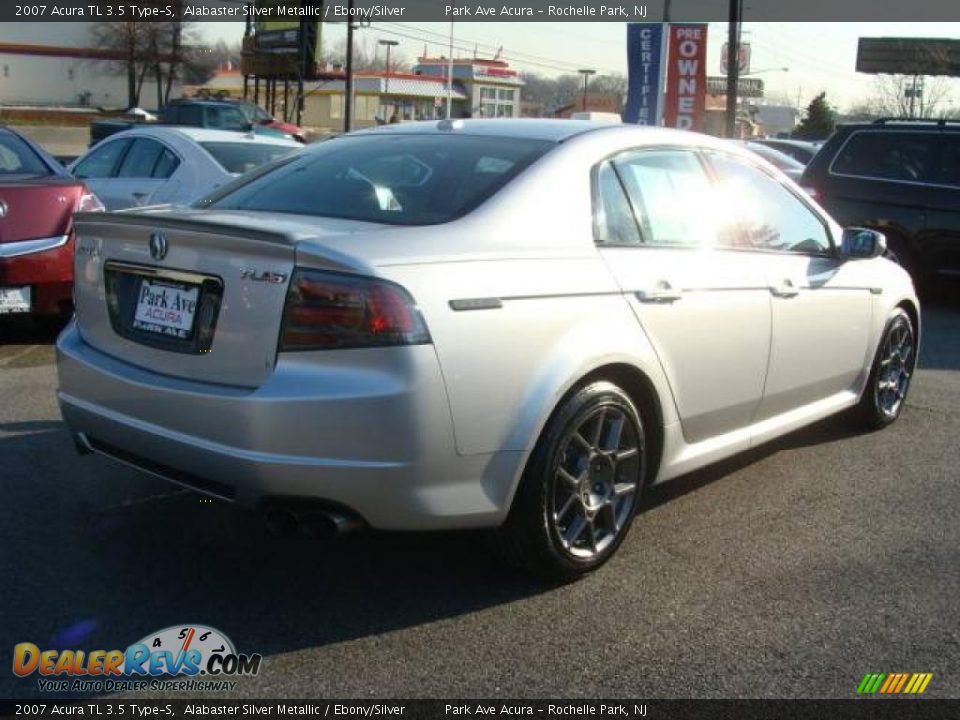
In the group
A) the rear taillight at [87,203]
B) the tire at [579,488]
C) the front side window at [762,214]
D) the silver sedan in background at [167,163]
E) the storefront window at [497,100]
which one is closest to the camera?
the tire at [579,488]

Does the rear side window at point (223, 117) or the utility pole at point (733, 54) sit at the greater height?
the utility pole at point (733, 54)

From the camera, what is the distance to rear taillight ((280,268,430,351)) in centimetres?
314

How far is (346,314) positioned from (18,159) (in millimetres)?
5843

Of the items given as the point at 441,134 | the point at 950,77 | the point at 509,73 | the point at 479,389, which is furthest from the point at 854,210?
the point at 509,73

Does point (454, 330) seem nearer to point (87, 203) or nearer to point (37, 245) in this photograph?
point (37, 245)

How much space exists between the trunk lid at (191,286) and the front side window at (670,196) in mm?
1182

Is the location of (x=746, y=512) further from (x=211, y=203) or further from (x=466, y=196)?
(x=211, y=203)

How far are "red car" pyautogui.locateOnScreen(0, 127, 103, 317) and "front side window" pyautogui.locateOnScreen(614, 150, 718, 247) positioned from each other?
4302mm

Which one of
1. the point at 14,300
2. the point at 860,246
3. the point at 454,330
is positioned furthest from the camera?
the point at 14,300

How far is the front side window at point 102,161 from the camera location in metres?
10.2

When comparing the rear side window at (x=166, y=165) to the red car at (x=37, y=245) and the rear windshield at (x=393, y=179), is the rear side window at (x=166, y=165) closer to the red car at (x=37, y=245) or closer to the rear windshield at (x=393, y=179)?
the red car at (x=37, y=245)

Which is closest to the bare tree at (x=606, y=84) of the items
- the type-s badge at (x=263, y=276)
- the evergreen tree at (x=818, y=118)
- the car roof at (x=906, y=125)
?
the evergreen tree at (x=818, y=118)

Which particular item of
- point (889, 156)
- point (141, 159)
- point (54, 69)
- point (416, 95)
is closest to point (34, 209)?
point (141, 159)

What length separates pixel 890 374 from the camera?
19.7ft
